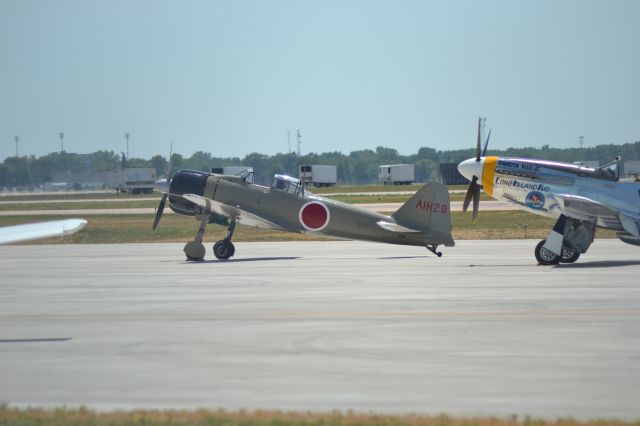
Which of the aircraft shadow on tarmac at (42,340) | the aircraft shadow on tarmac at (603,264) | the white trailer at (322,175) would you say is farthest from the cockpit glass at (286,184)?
the white trailer at (322,175)

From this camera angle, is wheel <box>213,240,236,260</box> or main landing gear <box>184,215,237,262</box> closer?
main landing gear <box>184,215,237,262</box>

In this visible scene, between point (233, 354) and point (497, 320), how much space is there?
451cm

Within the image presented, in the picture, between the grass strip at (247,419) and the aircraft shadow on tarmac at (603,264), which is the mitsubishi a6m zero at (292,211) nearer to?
the aircraft shadow on tarmac at (603,264)

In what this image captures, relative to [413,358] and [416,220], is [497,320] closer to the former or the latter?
[413,358]

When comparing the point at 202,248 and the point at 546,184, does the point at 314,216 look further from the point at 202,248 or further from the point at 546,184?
the point at 546,184

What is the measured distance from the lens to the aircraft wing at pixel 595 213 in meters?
23.2

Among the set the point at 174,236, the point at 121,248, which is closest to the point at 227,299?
the point at 121,248

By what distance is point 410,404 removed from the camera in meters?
8.56

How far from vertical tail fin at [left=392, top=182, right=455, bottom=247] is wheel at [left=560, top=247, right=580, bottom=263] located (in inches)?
123

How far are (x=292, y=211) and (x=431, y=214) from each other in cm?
475

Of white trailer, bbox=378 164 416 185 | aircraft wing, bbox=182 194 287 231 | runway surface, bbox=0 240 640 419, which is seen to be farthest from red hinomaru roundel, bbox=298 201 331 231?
white trailer, bbox=378 164 416 185

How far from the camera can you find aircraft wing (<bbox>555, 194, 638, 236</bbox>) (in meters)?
23.2

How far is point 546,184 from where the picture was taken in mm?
24125

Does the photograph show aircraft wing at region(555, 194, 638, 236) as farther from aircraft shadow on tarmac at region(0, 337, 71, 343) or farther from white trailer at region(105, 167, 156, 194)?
white trailer at region(105, 167, 156, 194)
